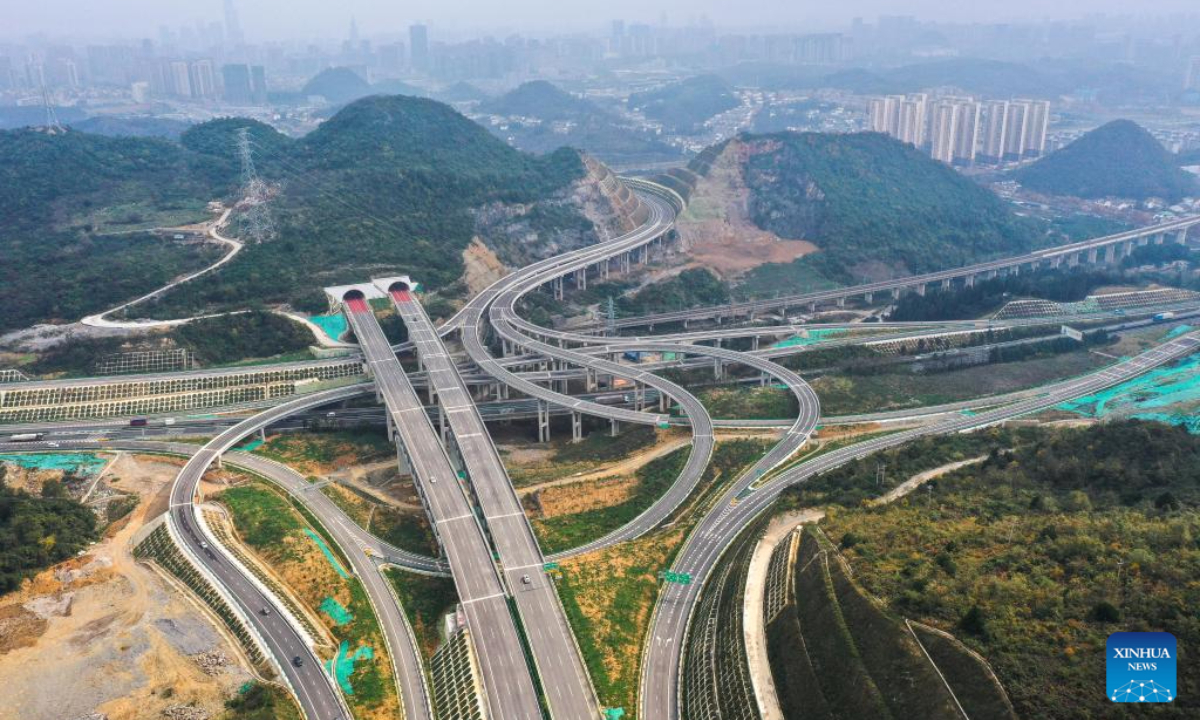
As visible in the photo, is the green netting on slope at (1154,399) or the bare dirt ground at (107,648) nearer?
the bare dirt ground at (107,648)

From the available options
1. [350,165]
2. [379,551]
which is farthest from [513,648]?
[350,165]

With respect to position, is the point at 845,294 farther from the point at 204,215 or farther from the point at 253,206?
the point at 204,215

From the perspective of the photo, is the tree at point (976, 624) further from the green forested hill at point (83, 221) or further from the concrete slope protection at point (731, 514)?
the green forested hill at point (83, 221)

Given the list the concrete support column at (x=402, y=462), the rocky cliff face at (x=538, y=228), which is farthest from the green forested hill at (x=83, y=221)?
the concrete support column at (x=402, y=462)

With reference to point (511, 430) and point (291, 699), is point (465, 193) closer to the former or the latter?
point (511, 430)

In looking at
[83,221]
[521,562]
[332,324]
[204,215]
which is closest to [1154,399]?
[521,562]

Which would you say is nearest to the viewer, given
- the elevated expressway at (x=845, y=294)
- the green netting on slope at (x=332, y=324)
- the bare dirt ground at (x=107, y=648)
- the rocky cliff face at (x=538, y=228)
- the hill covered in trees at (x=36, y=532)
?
the bare dirt ground at (x=107, y=648)

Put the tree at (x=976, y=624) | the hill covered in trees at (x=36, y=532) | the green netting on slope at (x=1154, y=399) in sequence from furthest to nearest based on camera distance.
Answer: the green netting on slope at (x=1154, y=399), the hill covered in trees at (x=36, y=532), the tree at (x=976, y=624)

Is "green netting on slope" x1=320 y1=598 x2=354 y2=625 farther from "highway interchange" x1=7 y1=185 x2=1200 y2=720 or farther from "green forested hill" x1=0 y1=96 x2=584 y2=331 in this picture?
"green forested hill" x1=0 y1=96 x2=584 y2=331
